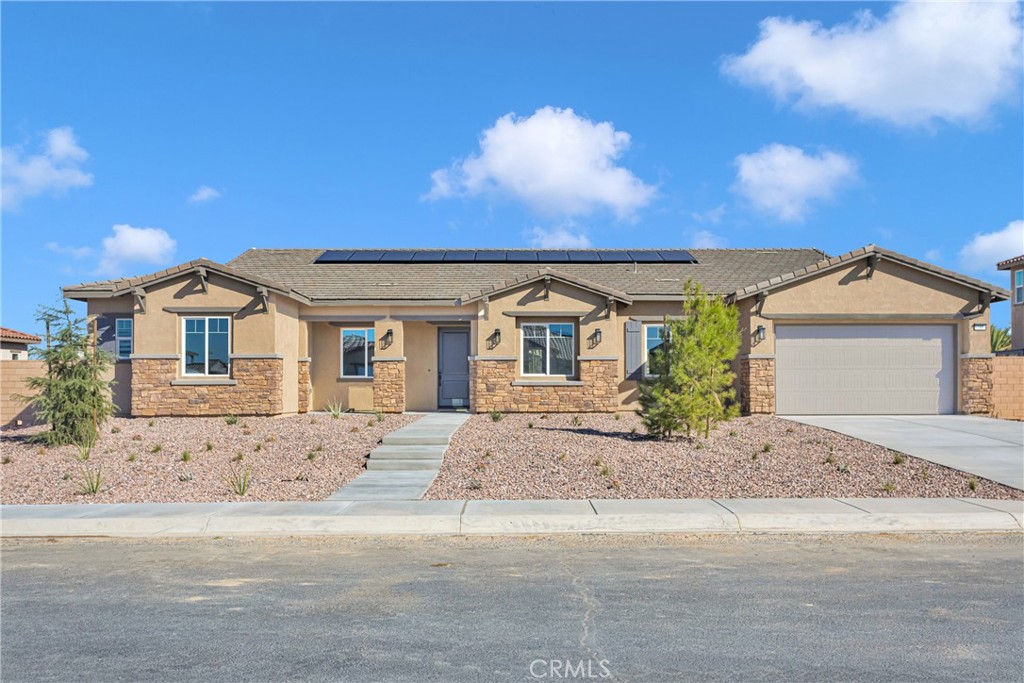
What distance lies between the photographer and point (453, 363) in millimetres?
22359

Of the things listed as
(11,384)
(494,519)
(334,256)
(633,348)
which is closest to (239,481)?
(494,519)

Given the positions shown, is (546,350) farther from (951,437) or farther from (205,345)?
(951,437)

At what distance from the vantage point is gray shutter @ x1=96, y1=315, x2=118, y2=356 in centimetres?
2042

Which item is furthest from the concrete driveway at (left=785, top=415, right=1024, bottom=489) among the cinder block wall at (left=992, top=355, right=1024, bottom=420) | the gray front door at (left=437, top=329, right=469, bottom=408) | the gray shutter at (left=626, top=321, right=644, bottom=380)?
the gray front door at (left=437, top=329, right=469, bottom=408)

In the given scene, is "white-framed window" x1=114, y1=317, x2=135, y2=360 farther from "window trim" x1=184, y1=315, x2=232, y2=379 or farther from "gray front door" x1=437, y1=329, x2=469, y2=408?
"gray front door" x1=437, y1=329, x2=469, y2=408

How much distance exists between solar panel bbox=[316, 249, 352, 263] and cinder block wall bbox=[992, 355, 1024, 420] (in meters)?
18.7

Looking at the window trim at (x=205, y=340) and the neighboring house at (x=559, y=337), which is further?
the window trim at (x=205, y=340)

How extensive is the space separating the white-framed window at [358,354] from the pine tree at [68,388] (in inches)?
303

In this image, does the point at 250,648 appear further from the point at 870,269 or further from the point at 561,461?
the point at 870,269

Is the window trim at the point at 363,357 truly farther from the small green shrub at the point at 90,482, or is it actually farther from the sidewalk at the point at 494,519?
the sidewalk at the point at 494,519

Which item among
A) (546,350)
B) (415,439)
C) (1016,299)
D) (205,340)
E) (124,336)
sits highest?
(1016,299)

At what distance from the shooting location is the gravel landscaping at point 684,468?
11133 millimetres

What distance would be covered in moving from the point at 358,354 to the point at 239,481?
1062 cm

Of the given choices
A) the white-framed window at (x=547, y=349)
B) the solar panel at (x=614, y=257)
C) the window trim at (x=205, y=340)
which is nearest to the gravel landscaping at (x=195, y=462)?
the window trim at (x=205, y=340)
